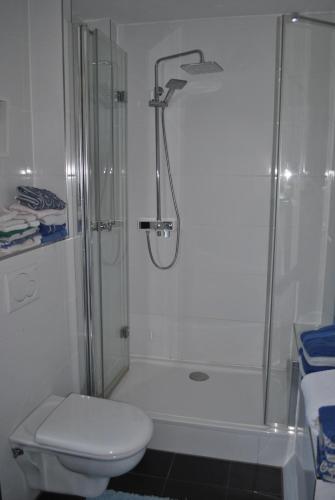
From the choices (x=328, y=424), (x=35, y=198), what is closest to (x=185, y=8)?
(x=35, y=198)

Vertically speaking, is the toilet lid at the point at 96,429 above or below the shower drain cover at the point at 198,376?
above

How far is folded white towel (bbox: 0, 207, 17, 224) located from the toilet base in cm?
96

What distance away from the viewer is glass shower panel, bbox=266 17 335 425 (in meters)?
2.08

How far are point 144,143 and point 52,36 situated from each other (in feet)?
2.83

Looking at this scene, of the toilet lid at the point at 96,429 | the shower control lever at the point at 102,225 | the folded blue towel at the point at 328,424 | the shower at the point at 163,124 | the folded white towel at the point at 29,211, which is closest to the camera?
the folded blue towel at the point at 328,424

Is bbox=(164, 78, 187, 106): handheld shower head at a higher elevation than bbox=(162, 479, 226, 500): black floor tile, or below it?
higher

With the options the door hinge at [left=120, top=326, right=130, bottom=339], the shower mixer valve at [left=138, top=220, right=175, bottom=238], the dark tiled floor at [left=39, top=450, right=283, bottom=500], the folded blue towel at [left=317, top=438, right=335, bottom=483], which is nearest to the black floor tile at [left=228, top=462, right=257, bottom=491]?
the dark tiled floor at [left=39, top=450, right=283, bottom=500]

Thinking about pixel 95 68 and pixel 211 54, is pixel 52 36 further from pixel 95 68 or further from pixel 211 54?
pixel 211 54

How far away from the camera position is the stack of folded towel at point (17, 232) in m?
1.60

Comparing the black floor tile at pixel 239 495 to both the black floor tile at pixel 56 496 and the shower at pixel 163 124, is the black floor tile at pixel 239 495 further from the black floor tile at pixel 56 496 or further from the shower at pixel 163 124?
the shower at pixel 163 124

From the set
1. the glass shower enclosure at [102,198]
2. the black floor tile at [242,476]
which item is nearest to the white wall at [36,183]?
the glass shower enclosure at [102,198]

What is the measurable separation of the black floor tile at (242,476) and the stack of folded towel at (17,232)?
57.2 inches

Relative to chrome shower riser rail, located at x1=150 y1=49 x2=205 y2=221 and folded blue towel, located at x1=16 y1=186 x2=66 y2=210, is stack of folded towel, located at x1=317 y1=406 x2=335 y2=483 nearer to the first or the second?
folded blue towel, located at x1=16 y1=186 x2=66 y2=210

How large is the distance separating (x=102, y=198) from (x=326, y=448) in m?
1.67
